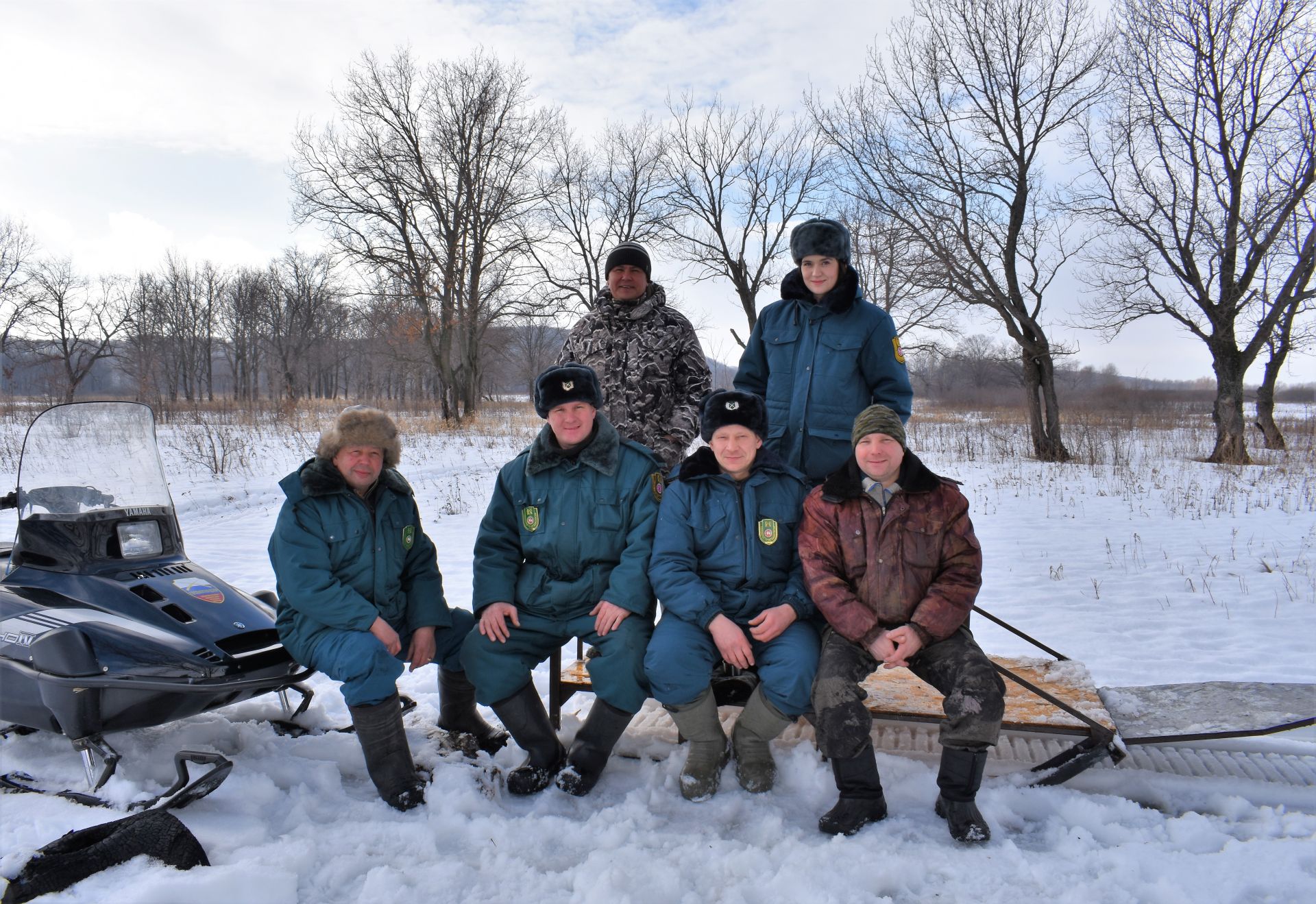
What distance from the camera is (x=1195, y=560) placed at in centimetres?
639

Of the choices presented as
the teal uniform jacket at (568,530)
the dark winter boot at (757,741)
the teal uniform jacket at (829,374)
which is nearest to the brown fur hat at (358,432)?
the teal uniform jacket at (568,530)

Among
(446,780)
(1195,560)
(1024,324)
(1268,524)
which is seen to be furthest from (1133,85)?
(446,780)

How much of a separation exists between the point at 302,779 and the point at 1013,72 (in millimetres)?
16933

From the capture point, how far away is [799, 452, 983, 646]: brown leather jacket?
8.93ft

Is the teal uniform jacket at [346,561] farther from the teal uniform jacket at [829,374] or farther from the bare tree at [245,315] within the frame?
the bare tree at [245,315]

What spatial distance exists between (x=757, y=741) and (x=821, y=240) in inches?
84.8

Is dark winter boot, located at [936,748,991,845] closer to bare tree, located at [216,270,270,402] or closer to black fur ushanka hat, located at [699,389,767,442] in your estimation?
black fur ushanka hat, located at [699,389,767,442]

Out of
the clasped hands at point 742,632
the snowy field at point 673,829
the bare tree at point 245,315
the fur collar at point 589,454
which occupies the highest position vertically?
the bare tree at point 245,315

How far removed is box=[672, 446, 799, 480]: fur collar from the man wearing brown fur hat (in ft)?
4.03

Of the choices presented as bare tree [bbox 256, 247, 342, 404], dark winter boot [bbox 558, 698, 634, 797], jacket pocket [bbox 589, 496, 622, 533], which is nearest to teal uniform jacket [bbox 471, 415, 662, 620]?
jacket pocket [bbox 589, 496, 622, 533]

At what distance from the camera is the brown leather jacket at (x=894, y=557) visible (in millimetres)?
2723

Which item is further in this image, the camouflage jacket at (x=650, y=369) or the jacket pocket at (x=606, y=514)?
the camouflage jacket at (x=650, y=369)

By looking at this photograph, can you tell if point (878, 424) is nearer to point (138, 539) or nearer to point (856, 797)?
point (856, 797)

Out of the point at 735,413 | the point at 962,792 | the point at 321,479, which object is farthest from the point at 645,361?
the point at 962,792
